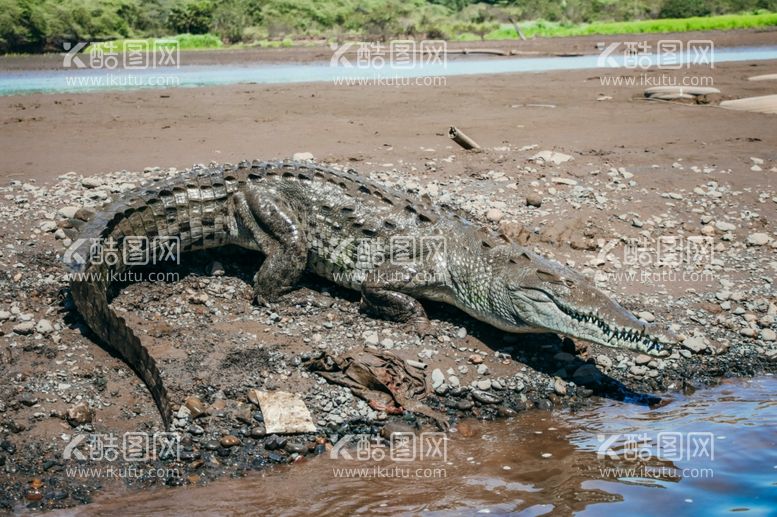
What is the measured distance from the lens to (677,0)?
134ft

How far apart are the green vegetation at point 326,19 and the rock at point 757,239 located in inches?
928

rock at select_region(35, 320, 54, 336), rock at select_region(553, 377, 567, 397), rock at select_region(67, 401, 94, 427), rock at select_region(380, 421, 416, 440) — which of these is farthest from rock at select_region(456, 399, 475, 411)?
rock at select_region(35, 320, 54, 336)

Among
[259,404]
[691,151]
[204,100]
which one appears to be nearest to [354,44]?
[204,100]

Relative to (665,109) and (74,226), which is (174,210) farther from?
(665,109)

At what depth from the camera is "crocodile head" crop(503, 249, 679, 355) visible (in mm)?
5648

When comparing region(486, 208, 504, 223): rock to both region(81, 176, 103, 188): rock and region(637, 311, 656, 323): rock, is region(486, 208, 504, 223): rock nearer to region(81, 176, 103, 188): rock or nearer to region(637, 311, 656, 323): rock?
region(637, 311, 656, 323): rock

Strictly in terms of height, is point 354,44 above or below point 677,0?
below

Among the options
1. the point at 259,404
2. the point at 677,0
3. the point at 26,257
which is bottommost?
the point at 259,404

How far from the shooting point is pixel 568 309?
5.97m

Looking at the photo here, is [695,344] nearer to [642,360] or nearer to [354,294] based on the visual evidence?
[642,360]

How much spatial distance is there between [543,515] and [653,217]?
5.08 meters

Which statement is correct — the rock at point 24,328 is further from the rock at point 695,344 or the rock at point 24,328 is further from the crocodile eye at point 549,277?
the rock at point 695,344

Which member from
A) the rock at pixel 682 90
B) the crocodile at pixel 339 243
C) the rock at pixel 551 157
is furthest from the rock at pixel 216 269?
the rock at pixel 682 90

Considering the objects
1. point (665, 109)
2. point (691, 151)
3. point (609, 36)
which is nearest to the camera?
point (691, 151)
